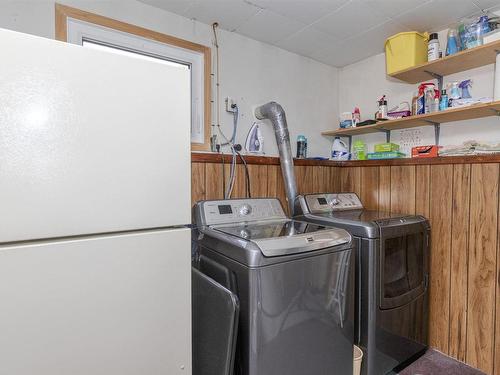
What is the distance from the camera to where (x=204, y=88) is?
6.94 ft

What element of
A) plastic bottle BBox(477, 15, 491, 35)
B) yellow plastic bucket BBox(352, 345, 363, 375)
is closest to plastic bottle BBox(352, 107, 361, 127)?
plastic bottle BBox(477, 15, 491, 35)

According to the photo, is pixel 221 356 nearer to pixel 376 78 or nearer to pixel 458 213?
pixel 458 213

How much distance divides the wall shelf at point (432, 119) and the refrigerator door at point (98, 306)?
1916 millimetres

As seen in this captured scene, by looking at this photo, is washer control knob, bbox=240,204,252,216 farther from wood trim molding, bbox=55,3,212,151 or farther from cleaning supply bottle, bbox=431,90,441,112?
cleaning supply bottle, bbox=431,90,441,112

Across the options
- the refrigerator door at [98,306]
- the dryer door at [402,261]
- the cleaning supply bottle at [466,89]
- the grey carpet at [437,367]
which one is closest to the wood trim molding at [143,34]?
the refrigerator door at [98,306]

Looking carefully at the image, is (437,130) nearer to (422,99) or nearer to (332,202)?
(422,99)

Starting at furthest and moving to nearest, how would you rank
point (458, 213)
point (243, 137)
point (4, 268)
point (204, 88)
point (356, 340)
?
point (243, 137)
point (204, 88)
point (458, 213)
point (356, 340)
point (4, 268)

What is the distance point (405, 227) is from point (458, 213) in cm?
44

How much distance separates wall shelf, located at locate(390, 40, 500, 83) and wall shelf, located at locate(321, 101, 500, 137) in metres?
0.33

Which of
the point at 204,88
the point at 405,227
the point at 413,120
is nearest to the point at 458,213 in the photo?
the point at 405,227

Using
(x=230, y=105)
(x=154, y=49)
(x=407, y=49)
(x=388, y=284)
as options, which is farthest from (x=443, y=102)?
(x=154, y=49)

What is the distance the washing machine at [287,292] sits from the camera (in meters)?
1.16

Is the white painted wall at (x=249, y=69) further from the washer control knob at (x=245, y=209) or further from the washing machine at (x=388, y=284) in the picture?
the washing machine at (x=388, y=284)

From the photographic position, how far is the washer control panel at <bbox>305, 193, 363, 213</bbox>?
212cm
